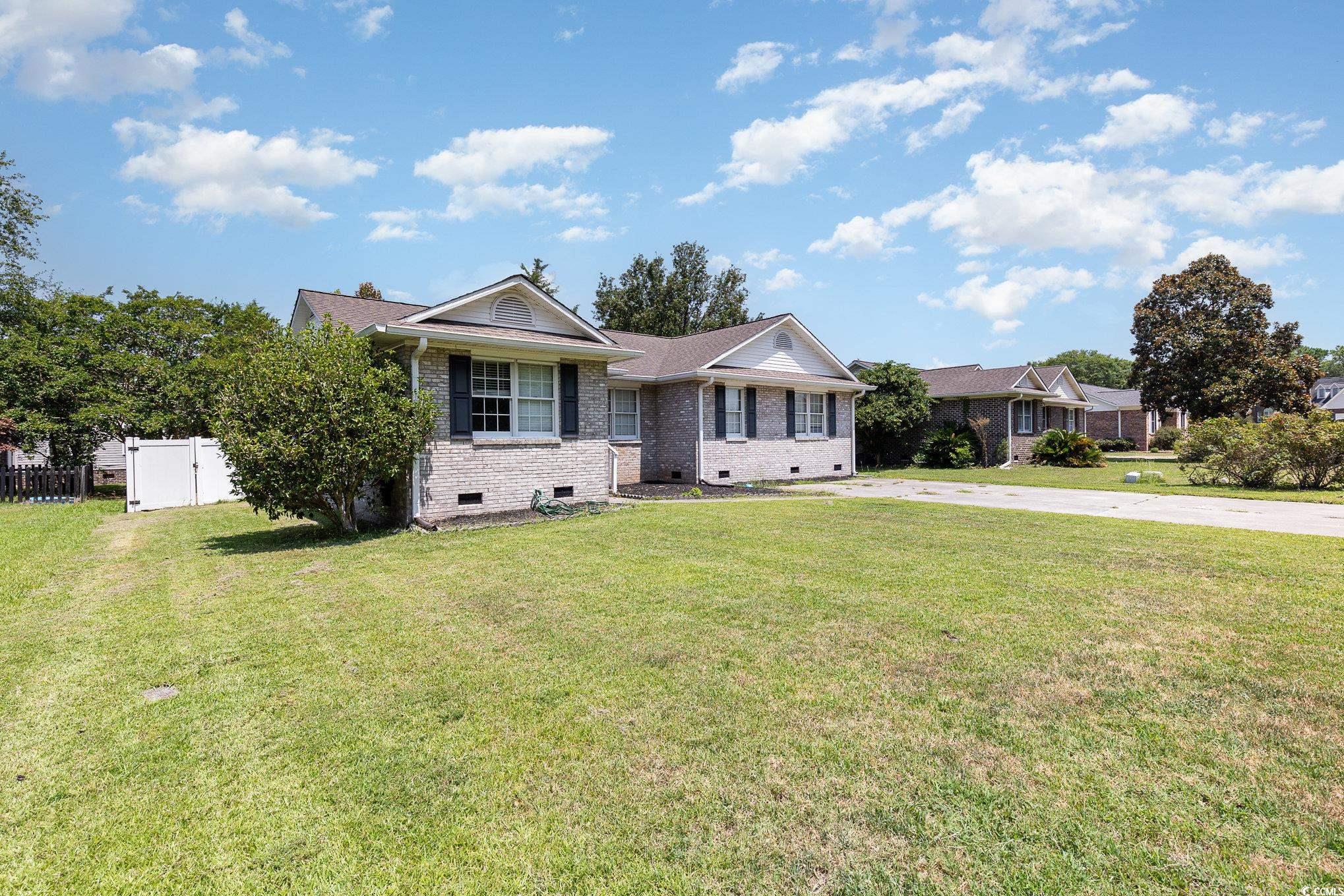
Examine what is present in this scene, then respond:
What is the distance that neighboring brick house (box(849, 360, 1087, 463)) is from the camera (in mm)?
25422

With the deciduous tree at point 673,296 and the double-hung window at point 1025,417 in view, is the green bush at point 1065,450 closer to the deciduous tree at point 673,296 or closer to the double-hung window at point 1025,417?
the double-hung window at point 1025,417

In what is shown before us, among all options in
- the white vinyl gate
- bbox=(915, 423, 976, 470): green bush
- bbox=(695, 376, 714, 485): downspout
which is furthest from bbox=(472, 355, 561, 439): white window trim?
bbox=(915, 423, 976, 470): green bush

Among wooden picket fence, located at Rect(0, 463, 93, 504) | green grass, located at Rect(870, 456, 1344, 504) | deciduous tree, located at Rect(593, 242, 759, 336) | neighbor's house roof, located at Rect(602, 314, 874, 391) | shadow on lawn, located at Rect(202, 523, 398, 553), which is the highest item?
deciduous tree, located at Rect(593, 242, 759, 336)

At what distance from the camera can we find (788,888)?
226 cm

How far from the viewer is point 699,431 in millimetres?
17625

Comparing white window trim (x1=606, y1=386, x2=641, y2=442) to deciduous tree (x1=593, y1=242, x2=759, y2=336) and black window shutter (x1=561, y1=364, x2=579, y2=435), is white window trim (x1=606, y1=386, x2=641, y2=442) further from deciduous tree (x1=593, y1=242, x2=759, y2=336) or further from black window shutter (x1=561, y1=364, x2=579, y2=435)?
deciduous tree (x1=593, y1=242, x2=759, y2=336)

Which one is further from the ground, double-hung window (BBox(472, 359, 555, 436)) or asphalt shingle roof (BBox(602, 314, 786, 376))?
asphalt shingle roof (BBox(602, 314, 786, 376))

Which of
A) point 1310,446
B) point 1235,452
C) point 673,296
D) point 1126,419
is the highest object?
point 673,296

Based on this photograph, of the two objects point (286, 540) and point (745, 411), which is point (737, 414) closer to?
point (745, 411)

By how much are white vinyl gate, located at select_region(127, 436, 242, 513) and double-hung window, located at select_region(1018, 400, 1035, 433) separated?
90.6ft

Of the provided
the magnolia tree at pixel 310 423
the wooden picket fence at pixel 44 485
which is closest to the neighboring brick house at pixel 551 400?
the magnolia tree at pixel 310 423

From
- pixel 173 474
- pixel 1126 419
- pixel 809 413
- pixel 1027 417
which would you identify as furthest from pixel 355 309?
pixel 1126 419

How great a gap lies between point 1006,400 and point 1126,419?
2338 centimetres

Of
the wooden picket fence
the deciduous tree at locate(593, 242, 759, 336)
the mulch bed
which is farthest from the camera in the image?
the deciduous tree at locate(593, 242, 759, 336)
